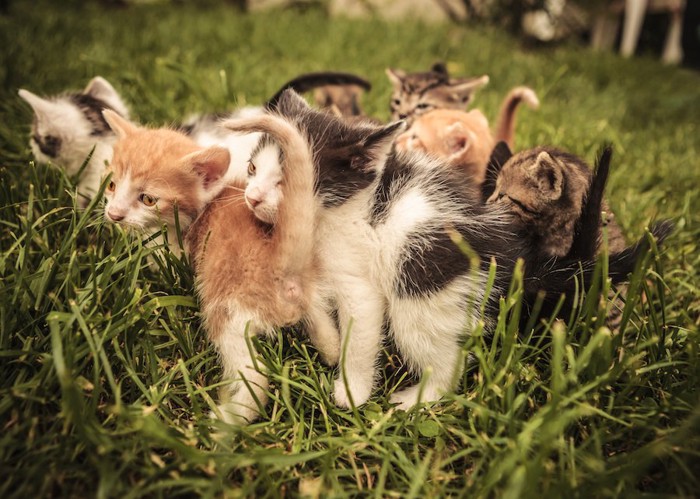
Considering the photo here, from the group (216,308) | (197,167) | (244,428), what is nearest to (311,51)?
(197,167)

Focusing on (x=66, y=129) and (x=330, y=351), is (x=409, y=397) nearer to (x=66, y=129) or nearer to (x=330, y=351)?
(x=330, y=351)

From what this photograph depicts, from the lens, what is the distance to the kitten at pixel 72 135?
2.04 m

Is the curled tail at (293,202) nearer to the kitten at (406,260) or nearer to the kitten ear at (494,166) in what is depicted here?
the kitten at (406,260)

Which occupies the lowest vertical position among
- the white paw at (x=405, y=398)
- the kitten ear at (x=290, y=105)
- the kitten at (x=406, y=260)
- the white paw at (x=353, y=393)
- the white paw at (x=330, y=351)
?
the white paw at (x=405, y=398)

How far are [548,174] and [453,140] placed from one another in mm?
559

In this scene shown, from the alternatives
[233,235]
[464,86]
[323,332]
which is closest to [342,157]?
[233,235]

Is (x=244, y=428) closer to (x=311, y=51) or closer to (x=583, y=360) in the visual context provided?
(x=583, y=360)

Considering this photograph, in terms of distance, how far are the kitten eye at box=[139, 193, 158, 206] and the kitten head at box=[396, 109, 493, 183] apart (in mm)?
1002

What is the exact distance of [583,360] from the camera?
1.15 metres

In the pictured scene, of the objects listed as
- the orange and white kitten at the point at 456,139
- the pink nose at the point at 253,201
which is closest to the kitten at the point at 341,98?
the orange and white kitten at the point at 456,139

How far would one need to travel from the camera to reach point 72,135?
6.88ft

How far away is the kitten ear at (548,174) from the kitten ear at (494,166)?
0.77ft

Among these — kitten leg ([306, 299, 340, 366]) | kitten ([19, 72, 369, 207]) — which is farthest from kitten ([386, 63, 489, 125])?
kitten leg ([306, 299, 340, 366])

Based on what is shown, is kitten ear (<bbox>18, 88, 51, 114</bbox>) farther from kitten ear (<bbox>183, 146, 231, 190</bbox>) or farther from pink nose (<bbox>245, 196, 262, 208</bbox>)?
pink nose (<bbox>245, 196, 262, 208</bbox>)
